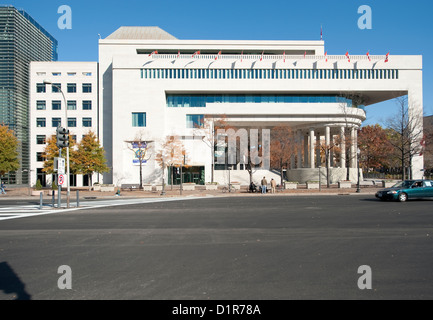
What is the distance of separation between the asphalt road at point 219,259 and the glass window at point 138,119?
35847mm

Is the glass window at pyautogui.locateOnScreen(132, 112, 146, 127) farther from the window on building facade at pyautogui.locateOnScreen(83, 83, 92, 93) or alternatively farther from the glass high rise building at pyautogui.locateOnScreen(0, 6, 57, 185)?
the glass high rise building at pyautogui.locateOnScreen(0, 6, 57, 185)

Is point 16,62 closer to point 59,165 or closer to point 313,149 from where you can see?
point 313,149

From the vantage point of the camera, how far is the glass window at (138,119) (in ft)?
152

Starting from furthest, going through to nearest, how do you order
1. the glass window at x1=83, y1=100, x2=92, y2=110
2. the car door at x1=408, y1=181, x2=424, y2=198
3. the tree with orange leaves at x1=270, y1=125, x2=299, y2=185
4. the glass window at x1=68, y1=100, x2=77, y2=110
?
the glass window at x1=83, y1=100, x2=92, y2=110
the glass window at x1=68, y1=100, x2=77, y2=110
the tree with orange leaves at x1=270, y1=125, x2=299, y2=185
the car door at x1=408, y1=181, x2=424, y2=198

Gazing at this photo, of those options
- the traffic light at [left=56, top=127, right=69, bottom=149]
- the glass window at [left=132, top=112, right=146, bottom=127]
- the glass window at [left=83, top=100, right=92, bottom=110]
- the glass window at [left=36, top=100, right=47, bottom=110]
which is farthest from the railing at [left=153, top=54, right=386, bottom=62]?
the traffic light at [left=56, top=127, right=69, bottom=149]

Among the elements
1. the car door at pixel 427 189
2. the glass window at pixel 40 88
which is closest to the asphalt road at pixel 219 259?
the car door at pixel 427 189

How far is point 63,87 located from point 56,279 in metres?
53.2

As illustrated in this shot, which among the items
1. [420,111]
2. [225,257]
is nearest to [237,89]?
[420,111]

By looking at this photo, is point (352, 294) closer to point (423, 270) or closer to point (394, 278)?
point (394, 278)

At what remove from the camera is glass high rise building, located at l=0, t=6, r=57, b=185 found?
89.2 metres

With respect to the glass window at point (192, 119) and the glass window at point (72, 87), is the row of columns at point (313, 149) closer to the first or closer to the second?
the glass window at point (192, 119)

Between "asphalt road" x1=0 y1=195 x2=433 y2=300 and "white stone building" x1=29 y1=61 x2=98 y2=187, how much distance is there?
42.9 meters

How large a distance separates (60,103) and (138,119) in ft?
51.5

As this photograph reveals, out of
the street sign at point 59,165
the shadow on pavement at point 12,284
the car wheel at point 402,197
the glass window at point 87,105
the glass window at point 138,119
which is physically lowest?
the car wheel at point 402,197
